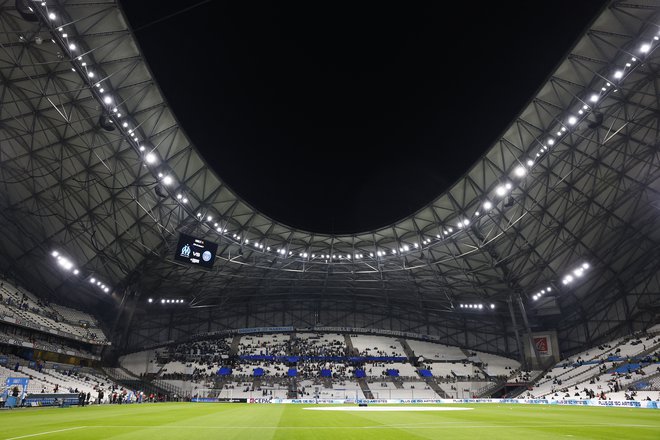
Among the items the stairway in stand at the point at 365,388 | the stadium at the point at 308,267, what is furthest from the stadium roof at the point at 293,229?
the stairway in stand at the point at 365,388

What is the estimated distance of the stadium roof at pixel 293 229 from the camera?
2752 cm

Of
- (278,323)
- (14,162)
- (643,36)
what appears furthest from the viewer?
(278,323)

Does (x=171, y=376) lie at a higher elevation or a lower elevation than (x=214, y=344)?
lower

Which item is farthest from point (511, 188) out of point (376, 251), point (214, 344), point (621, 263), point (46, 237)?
point (214, 344)

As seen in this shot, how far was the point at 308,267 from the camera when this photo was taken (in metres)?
57.1

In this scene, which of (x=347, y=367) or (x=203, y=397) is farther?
(x=347, y=367)

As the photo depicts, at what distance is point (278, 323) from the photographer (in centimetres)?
7444

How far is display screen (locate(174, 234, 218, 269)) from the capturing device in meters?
35.8

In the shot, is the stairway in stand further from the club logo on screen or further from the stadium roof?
the club logo on screen

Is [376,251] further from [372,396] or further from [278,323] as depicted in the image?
[278,323]

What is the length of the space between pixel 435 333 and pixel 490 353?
Result: 10.1 metres

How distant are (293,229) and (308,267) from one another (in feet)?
36.1

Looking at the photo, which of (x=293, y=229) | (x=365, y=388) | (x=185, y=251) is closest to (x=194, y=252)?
(x=185, y=251)

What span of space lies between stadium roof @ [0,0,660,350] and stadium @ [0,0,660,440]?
0.75ft
